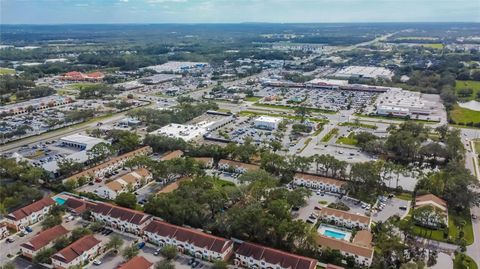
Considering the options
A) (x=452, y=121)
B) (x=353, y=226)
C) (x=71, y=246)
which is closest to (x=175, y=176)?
A: (x=71, y=246)

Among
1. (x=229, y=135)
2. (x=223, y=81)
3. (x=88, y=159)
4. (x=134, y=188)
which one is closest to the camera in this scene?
(x=134, y=188)

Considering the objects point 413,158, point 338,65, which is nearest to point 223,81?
point 338,65

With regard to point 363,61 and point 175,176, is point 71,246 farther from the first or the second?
point 363,61

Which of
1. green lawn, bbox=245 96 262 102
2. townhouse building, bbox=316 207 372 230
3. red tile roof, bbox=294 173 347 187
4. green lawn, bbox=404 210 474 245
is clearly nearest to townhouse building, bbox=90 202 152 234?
townhouse building, bbox=316 207 372 230

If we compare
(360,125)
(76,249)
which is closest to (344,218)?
(76,249)

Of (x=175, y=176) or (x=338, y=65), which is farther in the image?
(x=338, y=65)

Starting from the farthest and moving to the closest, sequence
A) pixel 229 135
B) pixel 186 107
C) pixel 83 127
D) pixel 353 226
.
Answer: pixel 186 107
pixel 83 127
pixel 229 135
pixel 353 226

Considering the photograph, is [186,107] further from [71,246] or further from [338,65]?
[338,65]

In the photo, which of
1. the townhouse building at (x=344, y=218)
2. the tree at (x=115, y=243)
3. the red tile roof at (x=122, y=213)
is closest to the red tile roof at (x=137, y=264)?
the tree at (x=115, y=243)
